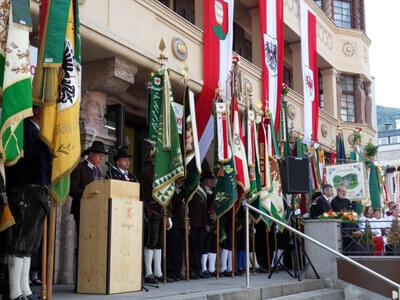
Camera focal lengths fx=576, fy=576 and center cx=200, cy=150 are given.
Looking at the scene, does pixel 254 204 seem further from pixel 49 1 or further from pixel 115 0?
pixel 49 1

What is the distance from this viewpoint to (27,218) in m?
5.37

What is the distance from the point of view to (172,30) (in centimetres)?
1070

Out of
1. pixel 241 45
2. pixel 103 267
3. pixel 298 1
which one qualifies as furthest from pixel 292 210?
pixel 298 1

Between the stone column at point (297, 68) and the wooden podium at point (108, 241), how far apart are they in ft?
36.1

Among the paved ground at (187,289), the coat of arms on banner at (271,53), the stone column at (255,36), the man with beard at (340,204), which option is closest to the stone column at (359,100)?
the stone column at (255,36)

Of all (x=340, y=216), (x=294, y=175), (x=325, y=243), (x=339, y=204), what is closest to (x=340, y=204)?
(x=339, y=204)

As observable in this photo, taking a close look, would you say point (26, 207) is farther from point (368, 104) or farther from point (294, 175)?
point (368, 104)

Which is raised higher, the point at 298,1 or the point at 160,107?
the point at 298,1

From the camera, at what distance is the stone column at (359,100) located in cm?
2161

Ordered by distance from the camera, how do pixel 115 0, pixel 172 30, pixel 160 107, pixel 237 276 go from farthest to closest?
pixel 172 30 < pixel 237 276 < pixel 115 0 < pixel 160 107

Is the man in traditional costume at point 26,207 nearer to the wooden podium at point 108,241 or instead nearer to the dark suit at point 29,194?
the dark suit at point 29,194

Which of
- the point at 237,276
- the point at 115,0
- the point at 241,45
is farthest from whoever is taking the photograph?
the point at 241,45

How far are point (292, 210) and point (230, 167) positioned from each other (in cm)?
165

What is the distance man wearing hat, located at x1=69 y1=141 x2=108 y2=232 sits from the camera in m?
6.93
